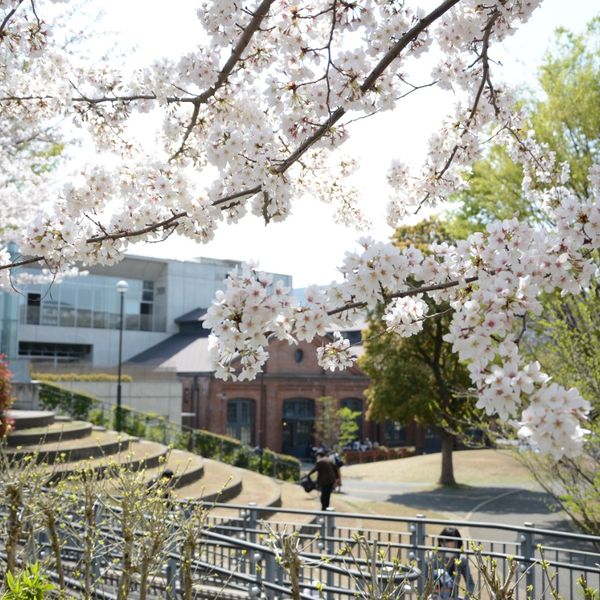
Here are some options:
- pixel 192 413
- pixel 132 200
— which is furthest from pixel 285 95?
pixel 192 413

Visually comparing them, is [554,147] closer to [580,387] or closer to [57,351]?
[580,387]

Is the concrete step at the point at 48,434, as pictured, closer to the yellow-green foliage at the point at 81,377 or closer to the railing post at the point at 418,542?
the railing post at the point at 418,542

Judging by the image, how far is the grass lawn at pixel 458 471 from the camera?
31.8m

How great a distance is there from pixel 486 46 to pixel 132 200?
296 cm

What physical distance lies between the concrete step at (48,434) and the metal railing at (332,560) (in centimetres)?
468

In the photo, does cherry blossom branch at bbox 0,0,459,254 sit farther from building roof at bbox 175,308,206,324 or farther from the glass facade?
building roof at bbox 175,308,206,324

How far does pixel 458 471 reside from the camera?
1363 inches

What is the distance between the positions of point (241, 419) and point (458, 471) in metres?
13.2

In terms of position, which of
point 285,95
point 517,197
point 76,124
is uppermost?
point 517,197

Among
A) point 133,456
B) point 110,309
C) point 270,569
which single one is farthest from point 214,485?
point 110,309

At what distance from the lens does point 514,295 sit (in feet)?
9.93

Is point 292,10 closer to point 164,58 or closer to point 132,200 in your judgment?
point 164,58

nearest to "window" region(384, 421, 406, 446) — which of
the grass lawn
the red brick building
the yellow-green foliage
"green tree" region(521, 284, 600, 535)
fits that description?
the red brick building

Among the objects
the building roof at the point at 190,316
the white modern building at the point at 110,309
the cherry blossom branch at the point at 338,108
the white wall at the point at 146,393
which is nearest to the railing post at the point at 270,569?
the cherry blossom branch at the point at 338,108
